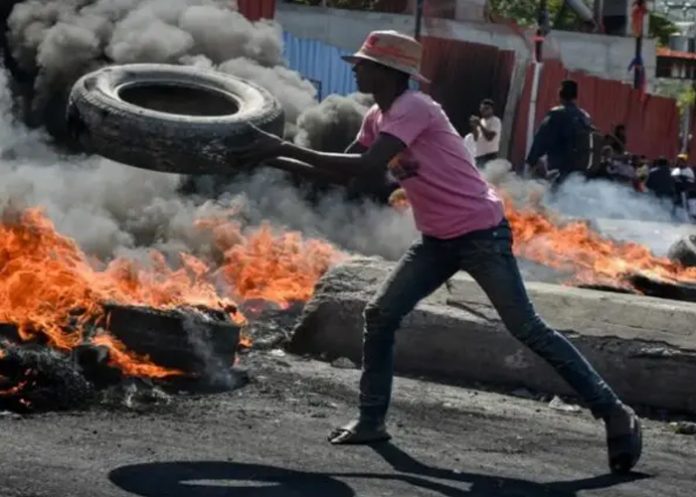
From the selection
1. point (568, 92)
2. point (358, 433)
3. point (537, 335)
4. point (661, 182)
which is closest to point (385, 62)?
point (537, 335)

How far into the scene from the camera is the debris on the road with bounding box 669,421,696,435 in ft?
24.3

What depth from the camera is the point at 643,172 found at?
25531mm

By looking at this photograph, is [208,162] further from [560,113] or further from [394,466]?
[560,113]

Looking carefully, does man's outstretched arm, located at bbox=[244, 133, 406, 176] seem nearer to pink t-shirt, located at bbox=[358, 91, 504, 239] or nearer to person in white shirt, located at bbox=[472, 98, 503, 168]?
pink t-shirt, located at bbox=[358, 91, 504, 239]

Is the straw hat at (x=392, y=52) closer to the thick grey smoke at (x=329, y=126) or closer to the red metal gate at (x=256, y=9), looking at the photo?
the thick grey smoke at (x=329, y=126)

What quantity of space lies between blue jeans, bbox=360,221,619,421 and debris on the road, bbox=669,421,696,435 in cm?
126

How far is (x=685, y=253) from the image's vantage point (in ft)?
38.5

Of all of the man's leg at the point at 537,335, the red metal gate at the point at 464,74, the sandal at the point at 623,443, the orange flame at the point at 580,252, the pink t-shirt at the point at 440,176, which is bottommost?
the red metal gate at the point at 464,74

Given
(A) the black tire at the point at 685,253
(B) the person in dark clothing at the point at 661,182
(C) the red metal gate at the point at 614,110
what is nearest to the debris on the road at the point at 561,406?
(A) the black tire at the point at 685,253

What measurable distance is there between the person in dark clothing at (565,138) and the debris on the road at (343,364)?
7802 mm

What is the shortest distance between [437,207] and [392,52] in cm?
64

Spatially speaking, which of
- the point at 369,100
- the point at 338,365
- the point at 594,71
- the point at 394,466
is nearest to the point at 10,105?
the point at 369,100

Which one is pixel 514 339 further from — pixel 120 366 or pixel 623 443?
pixel 120 366

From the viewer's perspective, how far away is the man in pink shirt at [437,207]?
5922mm
